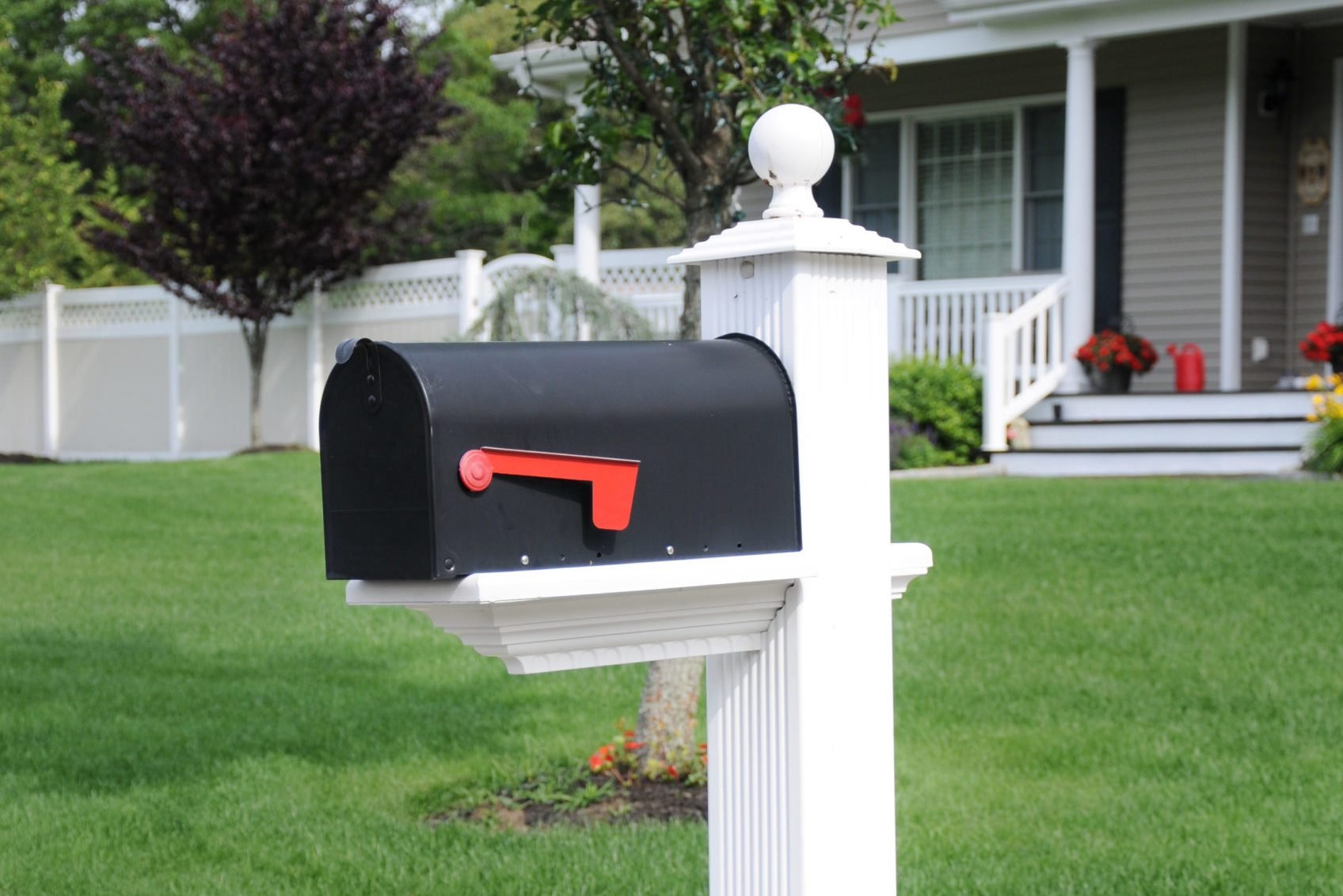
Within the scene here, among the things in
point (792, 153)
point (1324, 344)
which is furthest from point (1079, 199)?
point (792, 153)

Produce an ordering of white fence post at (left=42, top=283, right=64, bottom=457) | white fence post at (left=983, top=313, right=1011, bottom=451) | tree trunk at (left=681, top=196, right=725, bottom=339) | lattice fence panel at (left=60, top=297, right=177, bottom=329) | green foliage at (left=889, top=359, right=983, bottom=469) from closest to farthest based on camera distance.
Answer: tree trunk at (left=681, top=196, right=725, bottom=339), white fence post at (left=983, top=313, right=1011, bottom=451), green foliage at (left=889, top=359, right=983, bottom=469), lattice fence panel at (left=60, top=297, right=177, bottom=329), white fence post at (left=42, top=283, right=64, bottom=457)

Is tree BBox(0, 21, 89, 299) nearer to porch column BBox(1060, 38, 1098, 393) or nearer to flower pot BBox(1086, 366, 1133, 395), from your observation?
porch column BBox(1060, 38, 1098, 393)

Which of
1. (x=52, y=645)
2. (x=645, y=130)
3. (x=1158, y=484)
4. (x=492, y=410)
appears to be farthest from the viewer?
(x=1158, y=484)

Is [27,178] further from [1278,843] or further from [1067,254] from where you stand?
[1278,843]

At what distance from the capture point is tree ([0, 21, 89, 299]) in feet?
64.8

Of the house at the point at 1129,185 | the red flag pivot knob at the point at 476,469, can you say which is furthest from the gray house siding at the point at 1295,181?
the red flag pivot knob at the point at 476,469

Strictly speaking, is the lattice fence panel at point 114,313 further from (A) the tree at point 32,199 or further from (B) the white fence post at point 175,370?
(A) the tree at point 32,199

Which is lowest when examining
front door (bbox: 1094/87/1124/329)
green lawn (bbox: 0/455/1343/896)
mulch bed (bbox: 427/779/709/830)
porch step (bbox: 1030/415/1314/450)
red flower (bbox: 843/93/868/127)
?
mulch bed (bbox: 427/779/709/830)

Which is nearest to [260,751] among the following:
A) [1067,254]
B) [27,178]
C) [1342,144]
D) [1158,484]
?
[1158,484]

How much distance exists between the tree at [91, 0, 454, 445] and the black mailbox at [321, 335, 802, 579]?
49.1 ft

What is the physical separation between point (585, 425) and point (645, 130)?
3.26 metres

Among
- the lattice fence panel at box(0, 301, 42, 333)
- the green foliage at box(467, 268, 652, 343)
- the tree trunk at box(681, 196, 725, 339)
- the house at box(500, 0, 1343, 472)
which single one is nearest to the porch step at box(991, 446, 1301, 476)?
the house at box(500, 0, 1343, 472)

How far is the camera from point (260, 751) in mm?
5590

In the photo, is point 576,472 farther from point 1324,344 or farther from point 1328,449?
point 1324,344
